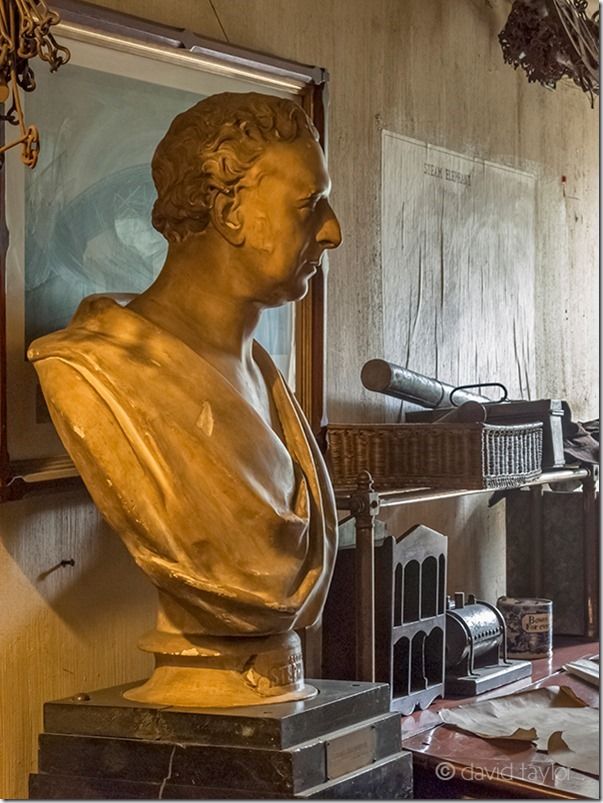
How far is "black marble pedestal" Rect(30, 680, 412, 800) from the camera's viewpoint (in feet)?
6.20

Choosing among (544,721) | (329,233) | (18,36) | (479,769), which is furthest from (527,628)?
(18,36)

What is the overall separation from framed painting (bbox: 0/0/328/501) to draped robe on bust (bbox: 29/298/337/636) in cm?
22

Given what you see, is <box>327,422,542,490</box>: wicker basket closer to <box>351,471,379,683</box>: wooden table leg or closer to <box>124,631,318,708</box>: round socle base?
<box>351,471,379,683</box>: wooden table leg

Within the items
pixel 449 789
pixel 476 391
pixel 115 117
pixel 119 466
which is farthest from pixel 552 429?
pixel 119 466

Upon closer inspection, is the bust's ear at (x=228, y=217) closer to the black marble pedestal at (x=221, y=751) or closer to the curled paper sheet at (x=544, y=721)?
the black marble pedestal at (x=221, y=751)

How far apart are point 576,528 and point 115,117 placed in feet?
5.37

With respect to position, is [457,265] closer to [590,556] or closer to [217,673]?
[590,556]

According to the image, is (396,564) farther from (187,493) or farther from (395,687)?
(187,493)

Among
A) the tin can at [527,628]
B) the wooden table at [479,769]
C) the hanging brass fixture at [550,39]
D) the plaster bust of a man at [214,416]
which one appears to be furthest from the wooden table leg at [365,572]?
the hanging brass fixture at [550,39]

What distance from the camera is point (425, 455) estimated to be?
8.95 ft

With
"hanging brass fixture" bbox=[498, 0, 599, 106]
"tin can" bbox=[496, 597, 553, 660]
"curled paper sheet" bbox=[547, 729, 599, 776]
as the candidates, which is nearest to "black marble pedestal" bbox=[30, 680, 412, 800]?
"curled paper sheet" bbox=[547, 729, 599, 776]

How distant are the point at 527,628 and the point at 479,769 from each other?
3.16ft

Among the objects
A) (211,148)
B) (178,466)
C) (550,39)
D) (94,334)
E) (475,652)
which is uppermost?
(550,39)

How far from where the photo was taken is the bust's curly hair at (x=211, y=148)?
2055 mm
